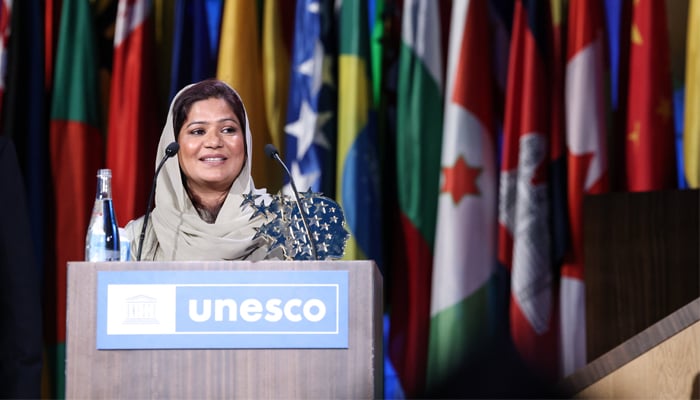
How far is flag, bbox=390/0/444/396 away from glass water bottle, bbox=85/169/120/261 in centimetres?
196

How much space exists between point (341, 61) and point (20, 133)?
1226 millimetres

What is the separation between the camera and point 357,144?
3.88 meters

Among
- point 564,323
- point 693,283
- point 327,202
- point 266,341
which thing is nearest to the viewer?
point 266,341

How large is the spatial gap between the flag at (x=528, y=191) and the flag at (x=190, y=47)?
3.79ft

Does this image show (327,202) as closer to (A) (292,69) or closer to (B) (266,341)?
(B) (266,341)

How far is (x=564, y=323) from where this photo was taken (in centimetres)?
384

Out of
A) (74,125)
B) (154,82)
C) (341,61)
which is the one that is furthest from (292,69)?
(74,125)

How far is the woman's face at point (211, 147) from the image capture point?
2.40 m

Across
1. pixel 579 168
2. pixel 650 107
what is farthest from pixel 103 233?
pixel 650 107

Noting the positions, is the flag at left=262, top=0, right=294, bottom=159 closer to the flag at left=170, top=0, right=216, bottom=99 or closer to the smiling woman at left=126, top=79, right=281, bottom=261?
the flag at left=170, top=0, right=216, bottom=99

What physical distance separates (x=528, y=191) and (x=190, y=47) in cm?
138

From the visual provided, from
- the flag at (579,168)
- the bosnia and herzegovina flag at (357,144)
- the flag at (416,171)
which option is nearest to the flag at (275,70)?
the bosnia and herzegovina flag at (357,144)

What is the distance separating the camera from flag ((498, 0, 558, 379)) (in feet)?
12.4

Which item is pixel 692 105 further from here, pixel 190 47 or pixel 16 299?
pixel 16 299
